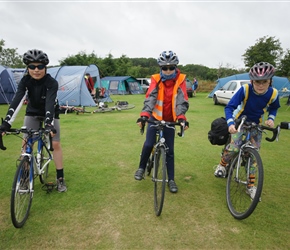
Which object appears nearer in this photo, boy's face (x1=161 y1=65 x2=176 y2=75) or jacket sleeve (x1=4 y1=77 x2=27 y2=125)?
jacket sleeve (x1=4 y1=77 x2=27 y2=125)

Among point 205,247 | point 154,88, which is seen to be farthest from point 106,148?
point 205,247

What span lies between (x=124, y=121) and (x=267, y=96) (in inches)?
266

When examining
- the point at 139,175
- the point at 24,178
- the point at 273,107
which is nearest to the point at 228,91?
the point at 273,107

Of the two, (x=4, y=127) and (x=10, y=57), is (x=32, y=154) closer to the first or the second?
(x=4, y=127)

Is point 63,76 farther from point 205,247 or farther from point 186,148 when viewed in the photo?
point 205,247

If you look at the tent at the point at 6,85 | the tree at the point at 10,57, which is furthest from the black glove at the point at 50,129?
the tree at the point at 10,57

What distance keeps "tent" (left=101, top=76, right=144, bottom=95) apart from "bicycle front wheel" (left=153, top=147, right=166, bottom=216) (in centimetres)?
2381

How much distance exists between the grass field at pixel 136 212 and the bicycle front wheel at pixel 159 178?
0.48 ft

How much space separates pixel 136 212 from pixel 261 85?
249 cm

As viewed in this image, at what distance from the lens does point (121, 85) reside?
2677 centimetres

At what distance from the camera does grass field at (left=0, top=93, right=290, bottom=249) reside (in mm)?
2549

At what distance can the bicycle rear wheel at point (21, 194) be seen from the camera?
2611mm

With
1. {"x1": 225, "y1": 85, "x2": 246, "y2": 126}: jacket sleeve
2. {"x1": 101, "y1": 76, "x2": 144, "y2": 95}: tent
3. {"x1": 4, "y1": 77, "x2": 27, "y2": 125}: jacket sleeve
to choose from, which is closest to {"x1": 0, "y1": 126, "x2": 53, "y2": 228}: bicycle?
{"x1": 4, "y1": 77, "x2": 27, "y2": 125}: jacket sleeve

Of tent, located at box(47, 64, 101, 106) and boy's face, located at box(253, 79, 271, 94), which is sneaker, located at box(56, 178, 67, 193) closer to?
boy's face, located at box(253, 79, 271, 94)
